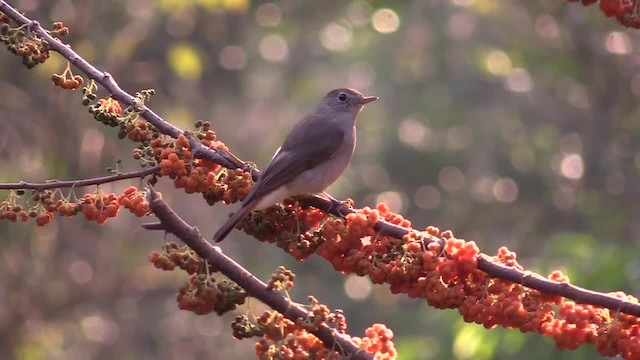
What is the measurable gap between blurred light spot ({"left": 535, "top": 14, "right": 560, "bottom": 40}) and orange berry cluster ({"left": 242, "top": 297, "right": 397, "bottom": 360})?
475 inches

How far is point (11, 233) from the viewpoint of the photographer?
11.4m

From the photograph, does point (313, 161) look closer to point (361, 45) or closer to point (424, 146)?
point (424, 146)

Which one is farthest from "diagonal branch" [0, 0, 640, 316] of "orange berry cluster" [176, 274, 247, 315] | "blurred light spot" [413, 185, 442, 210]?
"blurred light spot" [413, 185, 442, 210]

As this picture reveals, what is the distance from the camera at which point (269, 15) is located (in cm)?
1574

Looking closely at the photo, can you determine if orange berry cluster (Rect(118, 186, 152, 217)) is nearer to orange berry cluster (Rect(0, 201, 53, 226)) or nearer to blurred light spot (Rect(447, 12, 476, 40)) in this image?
orange berry cluster (Rect(0, 201, 53, 226))

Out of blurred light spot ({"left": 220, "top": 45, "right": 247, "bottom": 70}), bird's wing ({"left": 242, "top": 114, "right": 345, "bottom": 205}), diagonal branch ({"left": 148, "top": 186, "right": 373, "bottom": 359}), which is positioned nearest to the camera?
diagonal branch ({"left": 148, "top": 186, "right": 373, "bottom": 359})

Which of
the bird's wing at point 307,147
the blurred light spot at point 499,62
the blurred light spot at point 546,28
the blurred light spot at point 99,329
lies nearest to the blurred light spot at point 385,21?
the blurred light spot at point 499,62

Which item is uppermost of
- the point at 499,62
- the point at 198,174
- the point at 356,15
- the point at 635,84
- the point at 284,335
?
the point at 635,84

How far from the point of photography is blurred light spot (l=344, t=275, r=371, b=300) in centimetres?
1541

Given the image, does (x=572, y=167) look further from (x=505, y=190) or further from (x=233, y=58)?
(x=233, y=58)

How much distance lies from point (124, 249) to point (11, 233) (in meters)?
2.85

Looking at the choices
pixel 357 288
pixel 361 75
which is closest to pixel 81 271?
pixel 357 288

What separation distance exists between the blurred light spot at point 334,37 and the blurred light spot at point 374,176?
6.28 feet

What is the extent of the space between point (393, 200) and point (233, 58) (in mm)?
3221
